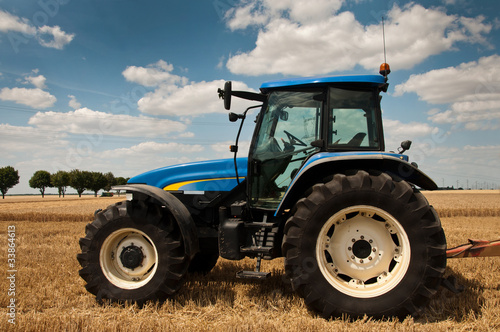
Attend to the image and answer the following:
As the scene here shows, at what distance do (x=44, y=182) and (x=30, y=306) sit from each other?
10977cm

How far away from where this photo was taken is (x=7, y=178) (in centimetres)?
8750

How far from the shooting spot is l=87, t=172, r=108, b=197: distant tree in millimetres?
92825

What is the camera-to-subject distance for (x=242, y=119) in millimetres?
4117

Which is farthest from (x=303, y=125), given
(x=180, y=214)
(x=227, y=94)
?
(x=180, y=214)

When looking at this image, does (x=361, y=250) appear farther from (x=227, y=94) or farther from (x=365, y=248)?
(x=227, y=94)

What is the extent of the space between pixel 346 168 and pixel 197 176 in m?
1.90

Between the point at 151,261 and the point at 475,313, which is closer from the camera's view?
the point at 475,313

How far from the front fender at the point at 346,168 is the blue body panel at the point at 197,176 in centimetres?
82

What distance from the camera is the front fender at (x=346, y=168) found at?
3.54 metres

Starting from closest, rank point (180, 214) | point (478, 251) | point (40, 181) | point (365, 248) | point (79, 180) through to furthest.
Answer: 1. point (365, 248)
2. point (180, 214)
3. point (478, 251)
4. point (79, 180)
5. point (40, 181)

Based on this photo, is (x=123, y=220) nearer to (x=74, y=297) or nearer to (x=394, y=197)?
(x=74, y=297)

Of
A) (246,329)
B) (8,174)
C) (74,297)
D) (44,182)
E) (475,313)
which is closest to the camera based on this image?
(246,329)

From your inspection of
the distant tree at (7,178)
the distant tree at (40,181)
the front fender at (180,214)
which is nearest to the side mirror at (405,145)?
the front fender at (180,214)

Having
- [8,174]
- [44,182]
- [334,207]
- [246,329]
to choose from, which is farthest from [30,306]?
[44,182]
